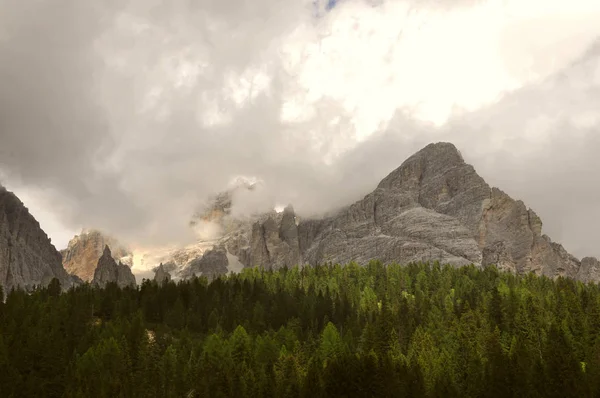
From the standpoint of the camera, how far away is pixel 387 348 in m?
114

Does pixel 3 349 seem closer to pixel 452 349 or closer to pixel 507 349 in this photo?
pixel 452 349

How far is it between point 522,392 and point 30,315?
315ft

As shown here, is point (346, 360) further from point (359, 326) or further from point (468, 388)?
point (359, 326)

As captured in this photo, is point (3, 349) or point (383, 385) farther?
point (3, 349)

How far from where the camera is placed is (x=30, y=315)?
120 meters

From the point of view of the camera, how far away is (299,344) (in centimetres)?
12031

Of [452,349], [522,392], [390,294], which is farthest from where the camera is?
[390,294]

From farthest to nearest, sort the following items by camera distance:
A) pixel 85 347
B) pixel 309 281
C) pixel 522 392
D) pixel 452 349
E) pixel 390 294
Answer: pixel 309 281 → pixel 390 294 → pixel 85 347 → pixel 452 349 → pixel 522 392

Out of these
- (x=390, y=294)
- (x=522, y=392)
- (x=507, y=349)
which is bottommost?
(x=522, y=392)

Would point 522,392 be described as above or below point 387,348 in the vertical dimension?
below

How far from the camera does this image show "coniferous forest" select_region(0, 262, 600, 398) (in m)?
86.5

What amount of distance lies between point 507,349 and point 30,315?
96.3 m

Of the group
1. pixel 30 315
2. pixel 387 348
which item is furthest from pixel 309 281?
pixel 30 315

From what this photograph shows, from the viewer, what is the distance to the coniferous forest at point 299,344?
86500 mm
